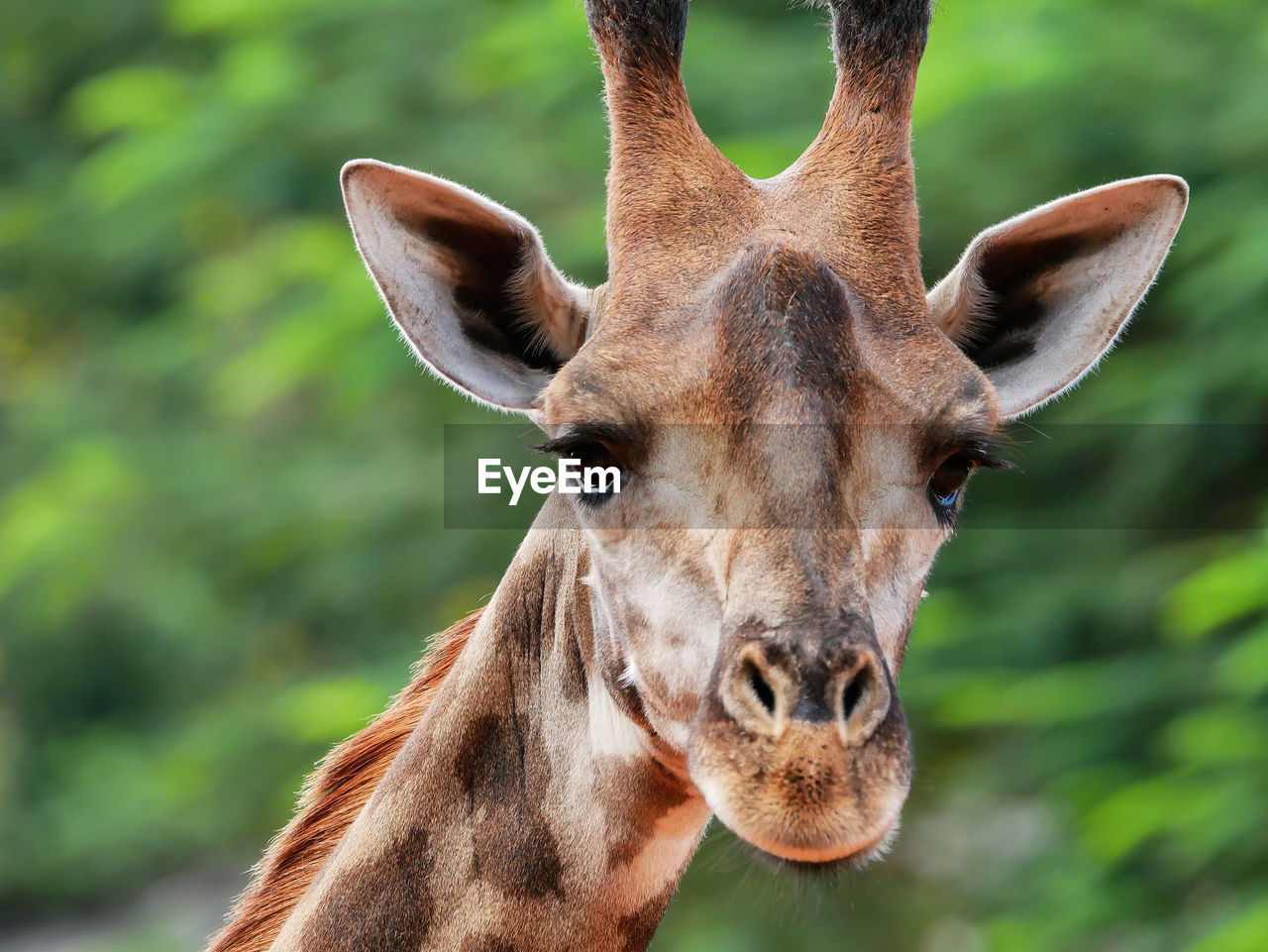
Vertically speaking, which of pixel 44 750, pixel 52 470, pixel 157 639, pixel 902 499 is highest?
pixel 902 499

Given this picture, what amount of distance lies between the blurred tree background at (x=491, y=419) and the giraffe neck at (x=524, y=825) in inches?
89.3

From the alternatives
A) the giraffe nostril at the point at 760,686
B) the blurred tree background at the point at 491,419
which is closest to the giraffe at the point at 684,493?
the giraffe nostril at the point at 760,686

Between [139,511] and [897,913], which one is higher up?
[139,511]

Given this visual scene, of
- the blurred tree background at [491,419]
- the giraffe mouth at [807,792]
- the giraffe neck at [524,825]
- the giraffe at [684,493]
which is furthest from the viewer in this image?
the blurred tree background at [491,419]

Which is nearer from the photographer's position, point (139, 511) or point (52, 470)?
point (139, 511)

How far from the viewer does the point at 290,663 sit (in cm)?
1430

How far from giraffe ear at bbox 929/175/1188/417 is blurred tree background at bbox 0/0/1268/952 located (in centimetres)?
260

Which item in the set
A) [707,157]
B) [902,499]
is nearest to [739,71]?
[707,157]

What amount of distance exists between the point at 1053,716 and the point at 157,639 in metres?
10.3

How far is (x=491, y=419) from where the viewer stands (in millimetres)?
10477

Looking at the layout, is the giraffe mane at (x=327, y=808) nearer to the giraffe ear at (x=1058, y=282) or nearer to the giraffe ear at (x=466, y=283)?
the giraffe ear at (x=466, y=283)

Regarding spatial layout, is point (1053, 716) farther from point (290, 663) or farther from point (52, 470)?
point (52, 470)

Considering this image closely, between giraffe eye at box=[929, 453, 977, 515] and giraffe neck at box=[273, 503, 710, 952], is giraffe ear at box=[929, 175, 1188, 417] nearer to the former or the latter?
giraffe eye at box=[929, 453, 977, 515]

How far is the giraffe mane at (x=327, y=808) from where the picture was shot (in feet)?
15.8
